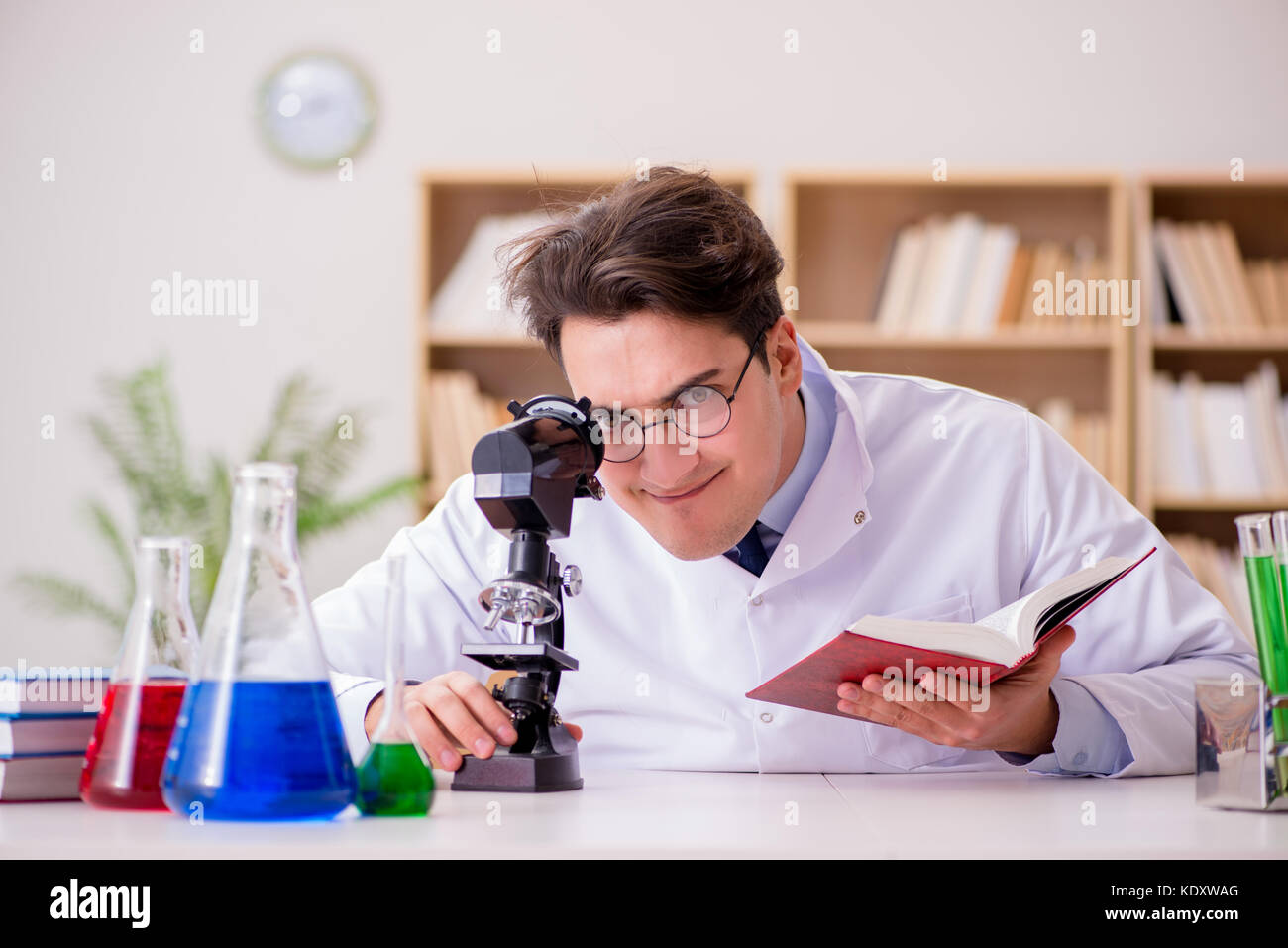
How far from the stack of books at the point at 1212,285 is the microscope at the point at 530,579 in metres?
2.78

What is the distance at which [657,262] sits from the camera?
1.48m

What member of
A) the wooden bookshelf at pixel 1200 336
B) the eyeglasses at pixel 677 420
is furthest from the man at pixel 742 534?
the wooden bookshelf at pixel 1200 336

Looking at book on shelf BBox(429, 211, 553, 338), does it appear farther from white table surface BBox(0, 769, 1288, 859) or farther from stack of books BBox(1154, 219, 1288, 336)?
white table surface BBox(0, 769, 1288, 859)

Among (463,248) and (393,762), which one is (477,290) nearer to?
(463,248)

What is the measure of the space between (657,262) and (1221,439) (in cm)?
248

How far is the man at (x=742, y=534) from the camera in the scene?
148 centimetres

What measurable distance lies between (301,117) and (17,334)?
3.73 feet

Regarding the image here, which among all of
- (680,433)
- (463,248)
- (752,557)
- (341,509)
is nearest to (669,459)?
(680,433)

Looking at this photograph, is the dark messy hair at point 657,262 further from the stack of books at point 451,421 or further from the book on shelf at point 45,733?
the stack of books at point 451,421

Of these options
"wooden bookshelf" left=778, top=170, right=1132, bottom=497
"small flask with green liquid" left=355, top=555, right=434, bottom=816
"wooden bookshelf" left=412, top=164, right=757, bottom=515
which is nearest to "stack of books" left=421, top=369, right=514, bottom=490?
"wooden bookshelf" left=412, top=164, right=757, bottom=515

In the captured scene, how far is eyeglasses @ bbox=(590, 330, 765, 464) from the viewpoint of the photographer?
145cm

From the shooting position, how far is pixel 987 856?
0.76 m
